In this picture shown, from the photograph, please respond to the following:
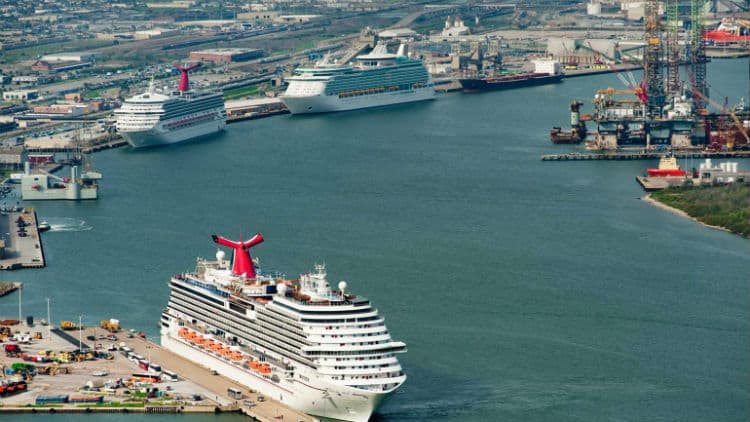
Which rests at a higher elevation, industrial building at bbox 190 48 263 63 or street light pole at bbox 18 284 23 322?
Answer: industrial building at bbox 190 48 263 63

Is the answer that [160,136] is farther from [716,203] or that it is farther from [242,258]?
[242,258]

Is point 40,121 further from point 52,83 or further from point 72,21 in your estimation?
point 72,21

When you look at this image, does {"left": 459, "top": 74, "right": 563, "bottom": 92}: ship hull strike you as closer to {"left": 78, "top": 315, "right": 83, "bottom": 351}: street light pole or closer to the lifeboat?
{"left": 78, "top": 315, "right": 83, "bottom": 351}: street light pole

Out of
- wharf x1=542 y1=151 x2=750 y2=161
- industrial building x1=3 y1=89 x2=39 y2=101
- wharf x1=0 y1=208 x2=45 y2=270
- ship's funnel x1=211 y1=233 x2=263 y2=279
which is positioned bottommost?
wharf x1=542 y1=151 x2=750 y2=161

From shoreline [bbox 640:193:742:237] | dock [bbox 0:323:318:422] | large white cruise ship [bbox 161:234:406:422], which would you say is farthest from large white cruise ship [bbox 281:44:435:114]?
large white cruise ship [bbox 161:234:406:422]

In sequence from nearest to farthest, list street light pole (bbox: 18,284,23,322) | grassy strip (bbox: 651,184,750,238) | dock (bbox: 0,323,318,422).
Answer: dock (bbox: 0,323,318,422), street light pole (bbox: 18,284,23,322), grassy strip (bbox: 651,184,750,238)

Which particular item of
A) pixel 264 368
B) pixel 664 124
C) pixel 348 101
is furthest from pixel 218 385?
pixel 348 101

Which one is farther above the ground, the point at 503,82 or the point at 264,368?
the point at 264,368
